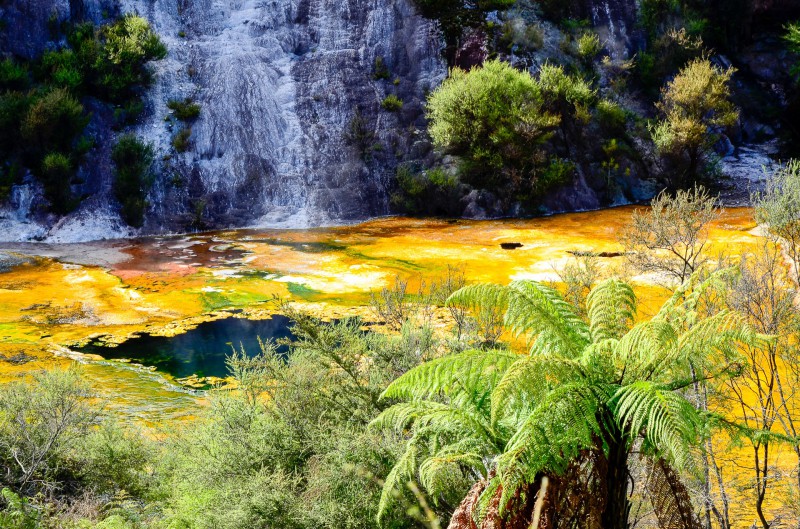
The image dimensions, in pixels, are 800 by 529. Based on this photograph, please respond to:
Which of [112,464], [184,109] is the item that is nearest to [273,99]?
[184,109]

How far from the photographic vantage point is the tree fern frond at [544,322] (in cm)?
323

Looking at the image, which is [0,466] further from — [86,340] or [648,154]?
[648,154]

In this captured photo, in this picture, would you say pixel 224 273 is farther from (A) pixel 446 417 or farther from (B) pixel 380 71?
(A) pixel 446 417

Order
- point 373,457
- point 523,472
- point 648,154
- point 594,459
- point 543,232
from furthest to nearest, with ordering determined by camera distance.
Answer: point 648,154 → point 543,232 → point 373,457 → point 594,459 → point 523,472

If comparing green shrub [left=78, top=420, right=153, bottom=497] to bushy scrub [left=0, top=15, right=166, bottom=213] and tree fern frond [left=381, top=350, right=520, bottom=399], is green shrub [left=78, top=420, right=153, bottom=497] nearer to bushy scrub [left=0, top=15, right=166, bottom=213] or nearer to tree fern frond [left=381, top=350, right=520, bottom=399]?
tree fern frond [left=381, top=350, right=520, bottom=399]

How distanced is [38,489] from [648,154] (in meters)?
19.8

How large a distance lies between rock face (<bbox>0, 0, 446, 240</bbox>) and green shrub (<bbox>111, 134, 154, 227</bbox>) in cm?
31

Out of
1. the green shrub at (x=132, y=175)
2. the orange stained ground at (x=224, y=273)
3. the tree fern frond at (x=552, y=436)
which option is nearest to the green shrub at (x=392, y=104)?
the orange stained ground at (x=224, y=273)

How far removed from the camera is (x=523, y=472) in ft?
8.02

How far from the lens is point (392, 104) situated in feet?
70.3

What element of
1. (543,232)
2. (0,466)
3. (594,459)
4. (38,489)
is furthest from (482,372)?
(543,232)

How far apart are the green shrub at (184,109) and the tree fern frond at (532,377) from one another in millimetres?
19530

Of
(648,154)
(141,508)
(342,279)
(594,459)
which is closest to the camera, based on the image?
(594,459)

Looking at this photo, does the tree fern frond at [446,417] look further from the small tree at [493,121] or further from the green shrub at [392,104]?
the green shrub at [392,104]
